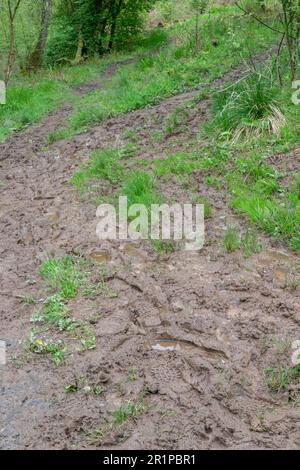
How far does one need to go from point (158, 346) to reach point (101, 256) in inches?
56.0

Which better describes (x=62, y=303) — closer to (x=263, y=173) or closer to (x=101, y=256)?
(x=101, y=256)

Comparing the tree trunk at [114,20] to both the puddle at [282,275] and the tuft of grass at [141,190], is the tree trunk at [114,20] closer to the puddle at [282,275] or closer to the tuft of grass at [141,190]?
the tuft of grass at [141,190]

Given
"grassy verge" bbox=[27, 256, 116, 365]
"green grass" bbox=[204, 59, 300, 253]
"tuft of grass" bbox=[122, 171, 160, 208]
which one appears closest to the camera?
"grassy verge" bbox=[27, 256, 116, 365]

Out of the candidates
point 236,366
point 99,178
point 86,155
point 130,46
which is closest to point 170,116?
point 86,155

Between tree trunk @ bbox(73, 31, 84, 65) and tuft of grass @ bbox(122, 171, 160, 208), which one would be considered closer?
tuft of grass @ bbox(122, 171, 160, 208)

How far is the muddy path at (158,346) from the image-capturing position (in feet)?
9.77

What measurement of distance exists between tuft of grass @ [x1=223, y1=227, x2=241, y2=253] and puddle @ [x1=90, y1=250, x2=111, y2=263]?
1089 millimetres

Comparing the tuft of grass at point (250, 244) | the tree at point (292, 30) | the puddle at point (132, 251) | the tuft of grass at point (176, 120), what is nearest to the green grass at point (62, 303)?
the puddle at point (132, 251)

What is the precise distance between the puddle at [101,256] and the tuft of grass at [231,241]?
109 centimetres

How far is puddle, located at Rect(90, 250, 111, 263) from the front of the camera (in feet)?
15.8

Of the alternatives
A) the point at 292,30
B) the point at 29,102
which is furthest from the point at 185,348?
the point at 29,102

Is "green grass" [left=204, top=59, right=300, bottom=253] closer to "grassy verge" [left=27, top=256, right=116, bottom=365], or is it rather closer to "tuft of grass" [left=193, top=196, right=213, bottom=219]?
"tuft of grass" [left=193, top=196, right=213, bottom=219]

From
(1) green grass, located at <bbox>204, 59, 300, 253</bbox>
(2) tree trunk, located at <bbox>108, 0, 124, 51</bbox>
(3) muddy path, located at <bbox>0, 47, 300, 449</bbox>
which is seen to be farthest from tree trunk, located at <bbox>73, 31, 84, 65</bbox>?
(3) muddy path, located at <bbox>0, 47, 300, 449</bbox>

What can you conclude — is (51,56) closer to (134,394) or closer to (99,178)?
(99,178)
